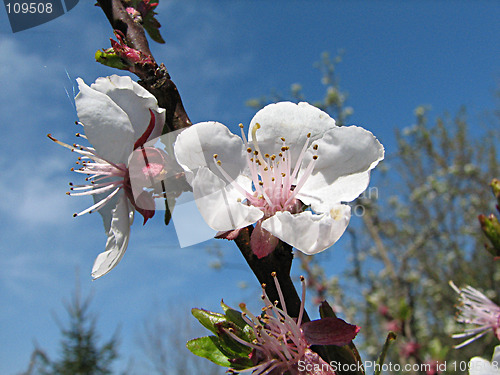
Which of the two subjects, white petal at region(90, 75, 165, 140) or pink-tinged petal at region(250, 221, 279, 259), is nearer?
pink-tinged petal at region(250, 221, 279, 259)

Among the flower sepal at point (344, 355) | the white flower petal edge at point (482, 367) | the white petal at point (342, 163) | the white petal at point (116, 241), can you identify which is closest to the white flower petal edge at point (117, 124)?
the white petal at point (116, 241)

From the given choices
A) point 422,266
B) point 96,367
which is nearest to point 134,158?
point 422,266

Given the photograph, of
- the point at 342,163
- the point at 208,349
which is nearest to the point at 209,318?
the point at 208,349

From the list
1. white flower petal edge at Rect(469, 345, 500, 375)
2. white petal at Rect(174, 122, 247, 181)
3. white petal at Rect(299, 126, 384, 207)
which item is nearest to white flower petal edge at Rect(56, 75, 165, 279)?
white petal at Rect(174, 122, 247, 181)

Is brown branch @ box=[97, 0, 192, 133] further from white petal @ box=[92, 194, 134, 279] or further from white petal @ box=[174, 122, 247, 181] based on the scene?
white petal @ box=[92, 194, 134, 279]

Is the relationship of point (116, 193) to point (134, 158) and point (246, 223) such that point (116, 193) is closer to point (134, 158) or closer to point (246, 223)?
point (134, 158)

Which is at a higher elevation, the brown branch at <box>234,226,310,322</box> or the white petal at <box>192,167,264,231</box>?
the white petal at <box>192,167,264,231</box>

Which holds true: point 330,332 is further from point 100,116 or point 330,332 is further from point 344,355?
point 100,116
